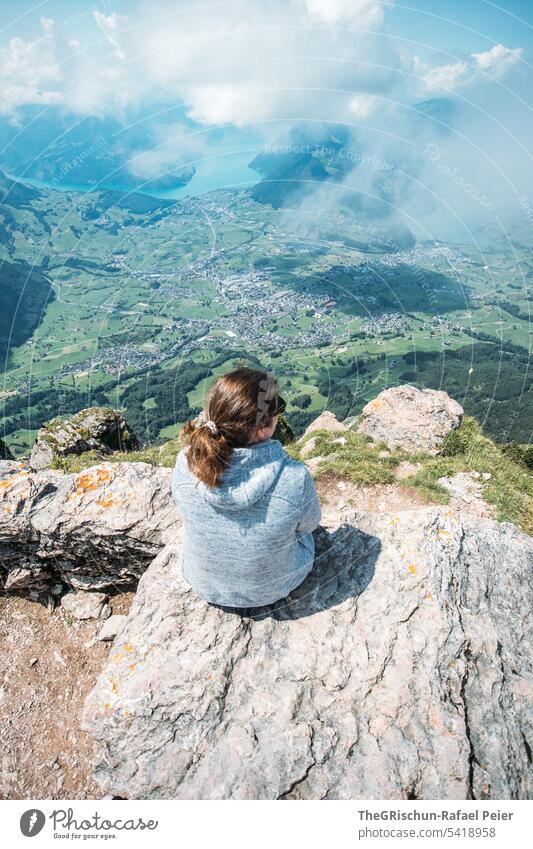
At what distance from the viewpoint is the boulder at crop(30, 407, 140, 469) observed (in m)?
18.2

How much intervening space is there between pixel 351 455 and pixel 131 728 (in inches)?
350

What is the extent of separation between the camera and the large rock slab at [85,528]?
7797mm

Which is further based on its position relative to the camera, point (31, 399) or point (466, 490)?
point (31, 399)

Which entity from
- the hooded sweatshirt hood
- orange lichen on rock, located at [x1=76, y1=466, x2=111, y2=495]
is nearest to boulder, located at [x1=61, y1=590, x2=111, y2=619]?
orange lichen on rock, located at [x1=76, y1=466, x2=111, y2=495]

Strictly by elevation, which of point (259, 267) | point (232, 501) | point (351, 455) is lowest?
point (351, 455)

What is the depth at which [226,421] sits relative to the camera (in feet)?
13.3

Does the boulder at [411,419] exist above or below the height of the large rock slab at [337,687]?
above

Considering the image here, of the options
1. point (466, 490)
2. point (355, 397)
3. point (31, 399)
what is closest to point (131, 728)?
point (466, 490)

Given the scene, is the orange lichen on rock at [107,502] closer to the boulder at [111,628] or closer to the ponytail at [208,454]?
the boulder at [111,628]

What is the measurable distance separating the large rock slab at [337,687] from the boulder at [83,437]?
14093mm

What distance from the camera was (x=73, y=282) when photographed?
133m

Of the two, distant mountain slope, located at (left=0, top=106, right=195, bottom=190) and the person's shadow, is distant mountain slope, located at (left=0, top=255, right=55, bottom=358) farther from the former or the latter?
the person's shadow

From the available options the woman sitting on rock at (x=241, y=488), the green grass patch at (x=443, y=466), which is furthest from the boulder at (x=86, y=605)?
the green grass patch at (x=443, y=466)
